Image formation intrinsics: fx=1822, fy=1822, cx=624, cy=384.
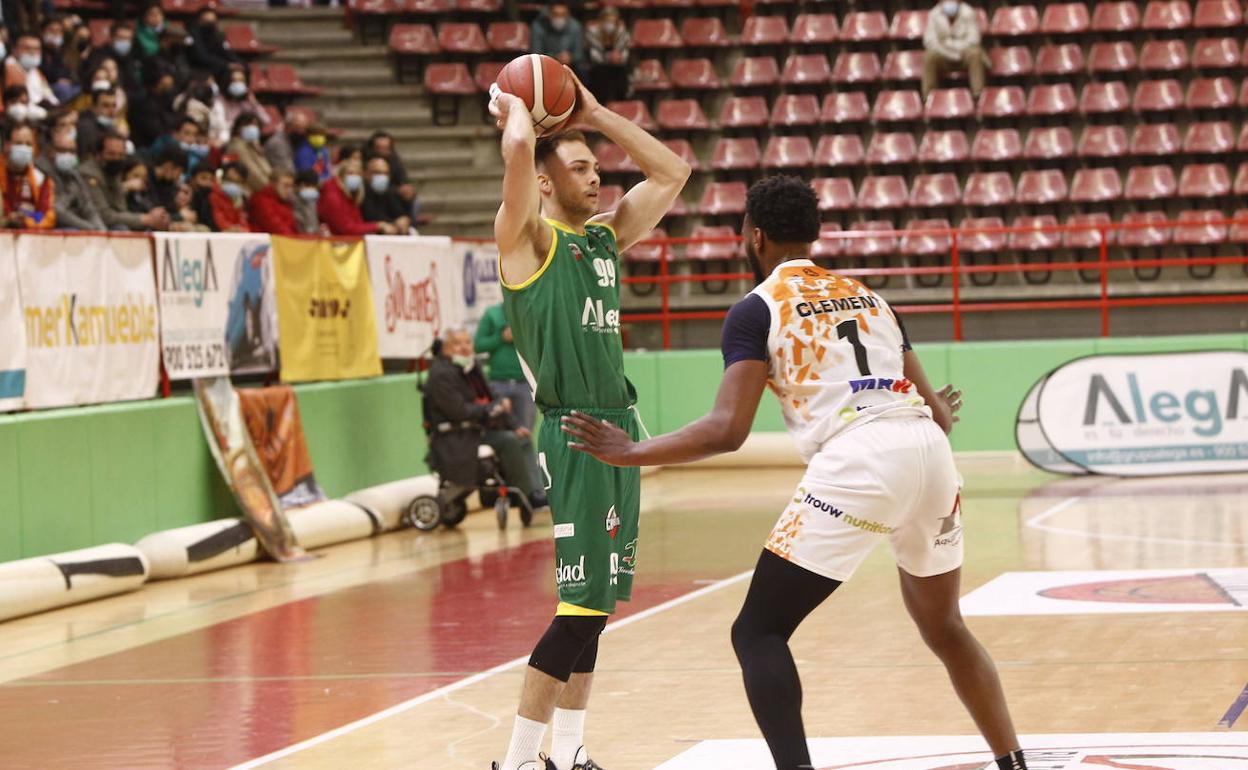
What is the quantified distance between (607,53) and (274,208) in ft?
23.8

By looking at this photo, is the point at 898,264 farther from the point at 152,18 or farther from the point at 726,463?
the point at 152,18

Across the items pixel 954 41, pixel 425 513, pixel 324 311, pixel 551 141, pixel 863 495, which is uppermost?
pixel 954 41

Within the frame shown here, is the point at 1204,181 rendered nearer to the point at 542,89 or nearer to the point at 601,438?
the point at 542,89

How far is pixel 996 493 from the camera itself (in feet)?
→ 50.0

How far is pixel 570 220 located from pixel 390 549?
7921mm

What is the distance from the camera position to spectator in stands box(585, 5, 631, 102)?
2212 centimetres

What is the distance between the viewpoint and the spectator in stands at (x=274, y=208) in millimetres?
15984

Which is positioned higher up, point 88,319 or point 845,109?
point 845,109

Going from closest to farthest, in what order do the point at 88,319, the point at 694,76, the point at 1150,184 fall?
the point at 88,319
the point at 1150,184
the point at 694,76

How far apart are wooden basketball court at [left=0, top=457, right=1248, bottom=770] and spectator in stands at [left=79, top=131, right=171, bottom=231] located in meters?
3.04

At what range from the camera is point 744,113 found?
22.5 m

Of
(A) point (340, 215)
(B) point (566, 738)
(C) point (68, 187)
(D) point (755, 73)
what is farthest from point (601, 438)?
(D) point (755, 73)

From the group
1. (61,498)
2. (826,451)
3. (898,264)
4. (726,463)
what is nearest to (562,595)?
(826,451)

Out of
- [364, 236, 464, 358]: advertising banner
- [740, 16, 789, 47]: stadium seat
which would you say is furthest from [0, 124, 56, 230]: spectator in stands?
[740, 16, 789, 47]: stadium seat
